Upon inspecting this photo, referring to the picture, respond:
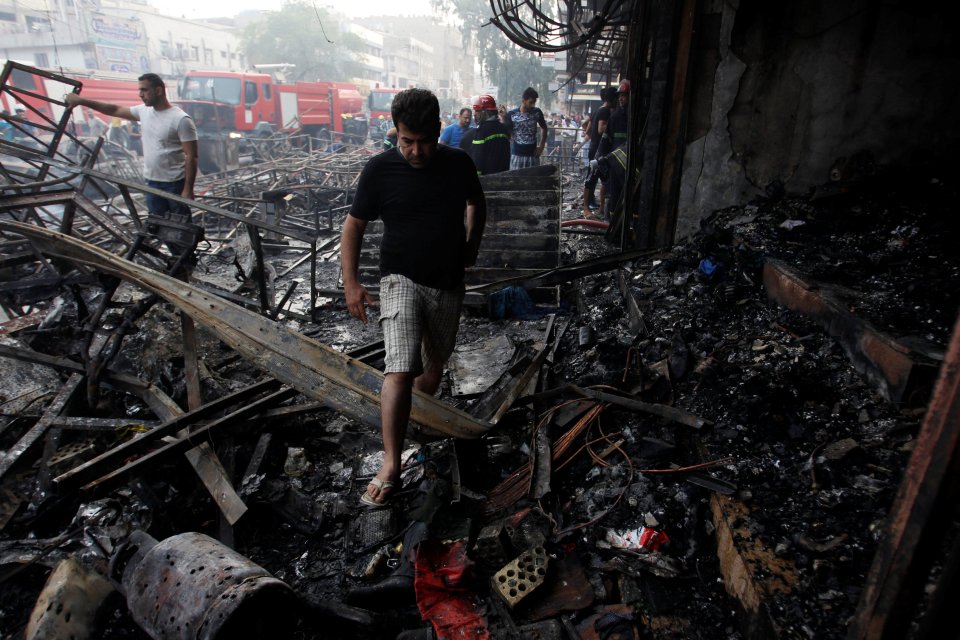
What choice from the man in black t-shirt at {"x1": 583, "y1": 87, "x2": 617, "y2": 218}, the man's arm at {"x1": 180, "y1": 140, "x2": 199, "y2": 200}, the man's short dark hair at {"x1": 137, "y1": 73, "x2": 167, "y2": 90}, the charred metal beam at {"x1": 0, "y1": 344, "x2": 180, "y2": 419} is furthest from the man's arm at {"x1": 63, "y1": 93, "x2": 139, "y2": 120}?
the man in black t-shirt at {"x1": 583, "y1": 87, "x2": 617, "y2": 218}

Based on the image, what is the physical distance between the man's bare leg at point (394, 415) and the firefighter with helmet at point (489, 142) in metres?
5.41

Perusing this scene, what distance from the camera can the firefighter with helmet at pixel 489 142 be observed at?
7316 mm

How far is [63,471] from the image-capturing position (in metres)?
2.75

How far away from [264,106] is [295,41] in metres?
22.8

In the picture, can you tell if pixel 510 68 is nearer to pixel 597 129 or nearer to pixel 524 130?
pixel 597 129

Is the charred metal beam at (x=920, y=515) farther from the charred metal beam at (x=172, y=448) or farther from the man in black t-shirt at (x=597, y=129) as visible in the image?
the man in black t-shirt at (x=597, y=129)

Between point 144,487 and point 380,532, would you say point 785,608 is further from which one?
point 144,487

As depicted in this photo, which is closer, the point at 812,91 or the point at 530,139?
the point at 812,91

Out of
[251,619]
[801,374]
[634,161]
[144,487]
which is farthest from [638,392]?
[634,161]

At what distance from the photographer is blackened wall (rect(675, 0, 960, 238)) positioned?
4422 mm

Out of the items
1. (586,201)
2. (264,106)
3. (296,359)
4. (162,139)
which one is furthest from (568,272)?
(264,106)

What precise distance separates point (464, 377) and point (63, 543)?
265 cm

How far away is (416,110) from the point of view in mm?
2373

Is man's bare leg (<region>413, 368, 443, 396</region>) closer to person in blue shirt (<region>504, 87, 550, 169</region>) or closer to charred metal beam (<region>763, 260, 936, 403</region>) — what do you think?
charred metal beam (<region>763, 260, 936, 403</region>)
